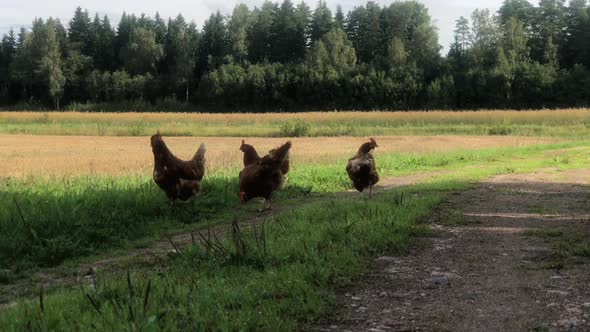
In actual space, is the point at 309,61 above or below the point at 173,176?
above

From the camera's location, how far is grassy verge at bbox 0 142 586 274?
772cm

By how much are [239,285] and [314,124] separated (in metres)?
43.0

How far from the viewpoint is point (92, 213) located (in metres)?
9.22

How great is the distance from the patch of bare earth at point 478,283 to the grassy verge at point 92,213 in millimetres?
4537

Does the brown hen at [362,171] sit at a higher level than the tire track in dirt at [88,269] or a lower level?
higher

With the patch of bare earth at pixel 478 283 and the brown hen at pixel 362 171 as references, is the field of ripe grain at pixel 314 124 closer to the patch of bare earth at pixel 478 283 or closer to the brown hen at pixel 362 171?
the brown hen at pixel 362 171

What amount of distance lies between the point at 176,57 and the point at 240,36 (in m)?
13.2

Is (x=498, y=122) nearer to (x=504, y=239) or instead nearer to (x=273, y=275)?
(x=504, y=239)

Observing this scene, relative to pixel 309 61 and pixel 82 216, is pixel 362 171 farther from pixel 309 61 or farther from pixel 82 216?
pixel 309 61

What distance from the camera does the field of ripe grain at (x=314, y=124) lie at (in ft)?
141

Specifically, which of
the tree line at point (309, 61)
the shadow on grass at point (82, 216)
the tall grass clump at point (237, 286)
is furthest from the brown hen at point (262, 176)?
the tree line at point (309, 61)

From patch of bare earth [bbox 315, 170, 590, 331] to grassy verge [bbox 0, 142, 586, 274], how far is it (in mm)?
4537

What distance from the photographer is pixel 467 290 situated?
5.00 metres

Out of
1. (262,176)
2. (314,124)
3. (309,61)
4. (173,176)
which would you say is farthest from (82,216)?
(309,61)
